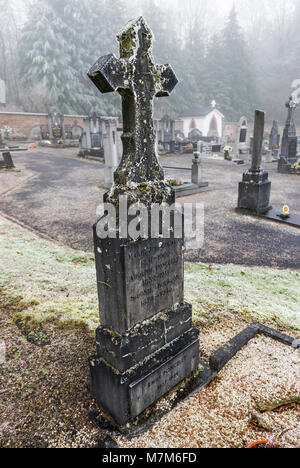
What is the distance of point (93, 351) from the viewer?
3.24 meters

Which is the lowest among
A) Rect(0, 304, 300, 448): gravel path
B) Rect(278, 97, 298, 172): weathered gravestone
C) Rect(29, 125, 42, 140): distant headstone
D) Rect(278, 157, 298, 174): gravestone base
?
Rect(0, 304, 300, 448): gravel path

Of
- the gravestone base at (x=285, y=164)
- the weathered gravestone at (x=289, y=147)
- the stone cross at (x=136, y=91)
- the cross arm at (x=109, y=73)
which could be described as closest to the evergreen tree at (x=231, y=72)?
the weathered gravestone at (x=289, y=147)

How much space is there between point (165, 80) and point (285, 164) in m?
16.7

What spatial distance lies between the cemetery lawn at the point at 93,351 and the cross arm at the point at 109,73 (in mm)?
2603

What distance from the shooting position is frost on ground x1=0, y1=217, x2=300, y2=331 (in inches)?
157

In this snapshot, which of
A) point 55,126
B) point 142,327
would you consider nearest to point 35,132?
point 55,126

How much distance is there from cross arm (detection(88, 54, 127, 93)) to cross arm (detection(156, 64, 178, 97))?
0.38 meters

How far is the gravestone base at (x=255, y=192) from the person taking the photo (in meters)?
9.09

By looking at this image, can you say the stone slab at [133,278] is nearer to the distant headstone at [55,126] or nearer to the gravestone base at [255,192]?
the gravestone base at [255,192]

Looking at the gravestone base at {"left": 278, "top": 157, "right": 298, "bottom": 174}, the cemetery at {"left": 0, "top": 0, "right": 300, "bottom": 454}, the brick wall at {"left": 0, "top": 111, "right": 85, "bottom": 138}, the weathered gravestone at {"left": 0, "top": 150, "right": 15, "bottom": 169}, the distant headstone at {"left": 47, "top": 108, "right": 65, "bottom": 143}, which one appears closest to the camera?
the cemetery at {"left": 0, "top": 0, "right": 300, "bottom": 454}

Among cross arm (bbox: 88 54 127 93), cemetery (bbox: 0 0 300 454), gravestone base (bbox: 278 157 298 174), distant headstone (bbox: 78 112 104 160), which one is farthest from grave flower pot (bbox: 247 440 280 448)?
distant headstone (bbox: 78 112 104 160)

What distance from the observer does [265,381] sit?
115 inches

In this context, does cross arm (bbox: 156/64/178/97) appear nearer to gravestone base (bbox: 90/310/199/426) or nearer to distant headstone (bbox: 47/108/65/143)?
gravestone base (bbox: 90/310/199/426)

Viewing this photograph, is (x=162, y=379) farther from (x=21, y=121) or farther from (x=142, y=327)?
(x=21, y=121)
